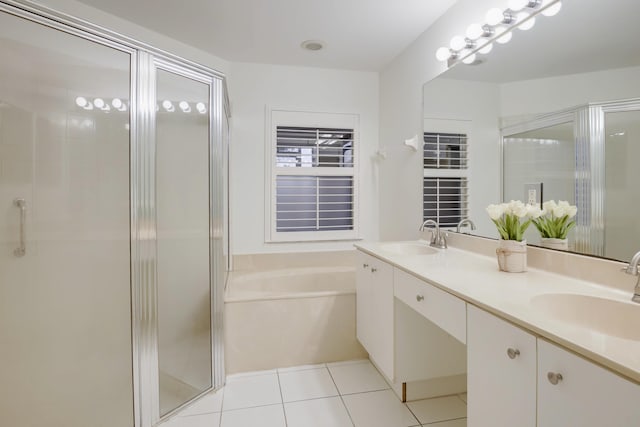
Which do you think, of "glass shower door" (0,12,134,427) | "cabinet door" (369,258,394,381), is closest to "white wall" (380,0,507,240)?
"cabinet door" (369,258,394,381)

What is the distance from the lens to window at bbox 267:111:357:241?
9.73 ft

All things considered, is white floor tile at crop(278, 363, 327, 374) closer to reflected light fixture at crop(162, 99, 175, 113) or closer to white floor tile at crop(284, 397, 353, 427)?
white floor tile at crop(284, 397, 353, 427)

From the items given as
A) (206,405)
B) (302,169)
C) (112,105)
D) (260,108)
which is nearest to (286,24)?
(260,108)

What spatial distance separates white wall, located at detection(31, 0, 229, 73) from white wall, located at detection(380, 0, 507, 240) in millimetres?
1524

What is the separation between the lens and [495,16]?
1628 mm

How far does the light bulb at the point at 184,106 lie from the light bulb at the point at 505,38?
1.76 meters

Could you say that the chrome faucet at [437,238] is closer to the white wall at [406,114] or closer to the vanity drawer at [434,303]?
the white wall at [406,114]

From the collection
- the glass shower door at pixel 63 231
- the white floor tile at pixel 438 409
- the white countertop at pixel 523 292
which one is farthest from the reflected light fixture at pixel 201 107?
the white floor tile at pixel 438 409

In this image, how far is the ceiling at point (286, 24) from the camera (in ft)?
6.56

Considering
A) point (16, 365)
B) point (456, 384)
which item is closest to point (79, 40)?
point (16, 365)

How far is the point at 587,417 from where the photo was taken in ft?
2.25

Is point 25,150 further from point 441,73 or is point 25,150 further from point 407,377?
point 441,73

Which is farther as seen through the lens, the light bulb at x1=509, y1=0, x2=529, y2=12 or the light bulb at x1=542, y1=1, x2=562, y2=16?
the light bulb at x1=509, y1=0, x2=529, y2=12

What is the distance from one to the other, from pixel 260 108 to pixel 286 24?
0.83 m
